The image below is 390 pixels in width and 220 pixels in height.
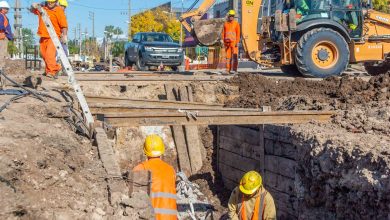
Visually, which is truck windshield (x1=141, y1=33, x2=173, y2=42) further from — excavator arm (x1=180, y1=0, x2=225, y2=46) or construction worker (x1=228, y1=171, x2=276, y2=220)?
construction worker (x1=228, y1=171, x2=276, y2=220)

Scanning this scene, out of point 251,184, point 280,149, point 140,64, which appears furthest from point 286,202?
point 140,64

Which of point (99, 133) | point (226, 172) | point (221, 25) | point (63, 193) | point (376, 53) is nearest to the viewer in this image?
point (63, 193)

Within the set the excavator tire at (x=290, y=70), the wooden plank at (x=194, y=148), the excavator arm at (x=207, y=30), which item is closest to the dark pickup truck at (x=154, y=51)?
the excavator arm at (x=207, y=30)

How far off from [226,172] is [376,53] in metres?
5.34

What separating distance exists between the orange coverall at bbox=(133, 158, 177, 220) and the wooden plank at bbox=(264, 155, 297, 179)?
3.71m

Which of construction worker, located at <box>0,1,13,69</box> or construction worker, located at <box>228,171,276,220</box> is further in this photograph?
construction worker, located at <box>0,1,13,69</box>

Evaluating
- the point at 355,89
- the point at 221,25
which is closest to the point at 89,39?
the point at 221,25

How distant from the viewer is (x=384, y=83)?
1091 centimetres

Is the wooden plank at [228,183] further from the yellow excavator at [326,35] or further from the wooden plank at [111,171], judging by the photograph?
the wooden plank at [111,171]

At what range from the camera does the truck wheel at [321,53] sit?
14.5 meters

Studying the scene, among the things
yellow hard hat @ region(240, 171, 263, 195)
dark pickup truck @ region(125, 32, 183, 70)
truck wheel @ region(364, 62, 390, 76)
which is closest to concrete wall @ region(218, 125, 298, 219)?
yellow hard hat @ region(240, 171, 263, 195)

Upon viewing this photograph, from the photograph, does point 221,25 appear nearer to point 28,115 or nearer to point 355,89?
point 355,89

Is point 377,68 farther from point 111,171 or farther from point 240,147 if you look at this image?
point 111,171

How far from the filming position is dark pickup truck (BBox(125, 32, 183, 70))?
2470cm
